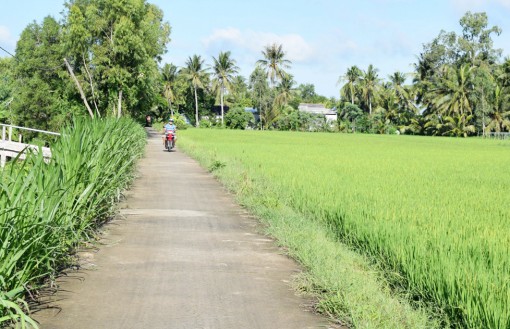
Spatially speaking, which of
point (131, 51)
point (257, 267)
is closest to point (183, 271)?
point (257, 267)

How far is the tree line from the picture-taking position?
45.0 metres

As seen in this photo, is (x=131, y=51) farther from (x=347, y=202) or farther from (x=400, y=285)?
(x=400, y=285)

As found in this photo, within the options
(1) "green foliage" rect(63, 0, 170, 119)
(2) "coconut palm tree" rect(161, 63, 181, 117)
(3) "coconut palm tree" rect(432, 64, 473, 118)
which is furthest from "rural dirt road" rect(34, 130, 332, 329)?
(2) "coconut palm tree" rect(161, 63, 181, 117)

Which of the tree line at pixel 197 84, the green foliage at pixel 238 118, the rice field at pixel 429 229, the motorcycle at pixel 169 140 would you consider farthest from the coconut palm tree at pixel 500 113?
the rice field at pixel 429 229

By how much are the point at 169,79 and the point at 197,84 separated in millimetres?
4716

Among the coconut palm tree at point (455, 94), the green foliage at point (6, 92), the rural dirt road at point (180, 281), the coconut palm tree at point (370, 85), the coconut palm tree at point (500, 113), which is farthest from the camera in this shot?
the coconut palm tree at point (370, 85)

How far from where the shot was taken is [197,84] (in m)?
96.4

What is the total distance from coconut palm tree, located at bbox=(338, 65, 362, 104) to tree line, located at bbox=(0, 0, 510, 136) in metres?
0.14

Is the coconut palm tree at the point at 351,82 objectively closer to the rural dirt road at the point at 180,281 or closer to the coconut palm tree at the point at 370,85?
the coconut palm tree at the point at 370,85

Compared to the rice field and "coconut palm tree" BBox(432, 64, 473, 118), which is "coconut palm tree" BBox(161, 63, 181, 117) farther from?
the rice field

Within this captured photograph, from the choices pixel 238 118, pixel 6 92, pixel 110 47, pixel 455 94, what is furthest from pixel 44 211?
pixel 238 118

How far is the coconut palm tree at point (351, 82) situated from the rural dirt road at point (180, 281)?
268 feet

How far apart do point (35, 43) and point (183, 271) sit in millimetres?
55159

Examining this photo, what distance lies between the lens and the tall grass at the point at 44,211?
4.52 meters
